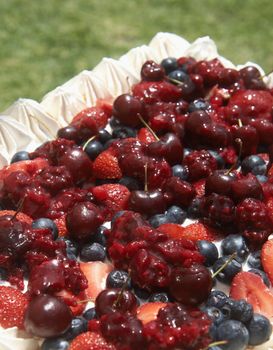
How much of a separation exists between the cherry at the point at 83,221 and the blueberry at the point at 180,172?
16.2 inches

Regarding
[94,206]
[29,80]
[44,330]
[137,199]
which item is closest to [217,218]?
[137,199]

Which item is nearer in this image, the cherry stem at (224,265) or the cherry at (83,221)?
Answer: the cherry stem at (224,265)

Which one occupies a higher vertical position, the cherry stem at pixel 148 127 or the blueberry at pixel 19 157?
the cherry stem at pixel 148 127

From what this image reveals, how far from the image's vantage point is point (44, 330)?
215 centimetres

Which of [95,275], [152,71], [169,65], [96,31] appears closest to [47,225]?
[95,275]

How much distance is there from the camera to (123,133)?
10.0 feet

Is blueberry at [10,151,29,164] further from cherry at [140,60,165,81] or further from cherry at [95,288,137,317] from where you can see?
cherry at [95,288,137,317]

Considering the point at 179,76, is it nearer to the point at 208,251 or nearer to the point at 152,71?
the point at 152,71

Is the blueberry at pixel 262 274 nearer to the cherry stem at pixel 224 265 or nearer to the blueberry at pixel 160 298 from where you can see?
the cherry stem at pixel 224 265

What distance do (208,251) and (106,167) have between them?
2.00 ft

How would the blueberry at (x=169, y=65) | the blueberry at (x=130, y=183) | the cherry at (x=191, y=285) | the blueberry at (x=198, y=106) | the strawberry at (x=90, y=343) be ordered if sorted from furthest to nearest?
the blueberry at (x=169, y=65) < the blueberry at (x=198, y=106) < the blueberry at (x=130, y=183) < the cherry at (x=191, y=285) < the strawberry at (x=90, y=343)

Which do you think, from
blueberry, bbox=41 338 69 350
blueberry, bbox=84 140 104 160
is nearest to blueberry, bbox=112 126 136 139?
blueberry, bbox=84 140 104 160

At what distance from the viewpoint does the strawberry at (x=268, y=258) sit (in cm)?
242

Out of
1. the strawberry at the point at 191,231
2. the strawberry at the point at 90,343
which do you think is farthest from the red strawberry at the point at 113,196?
the strawberry at the point at 90,343
